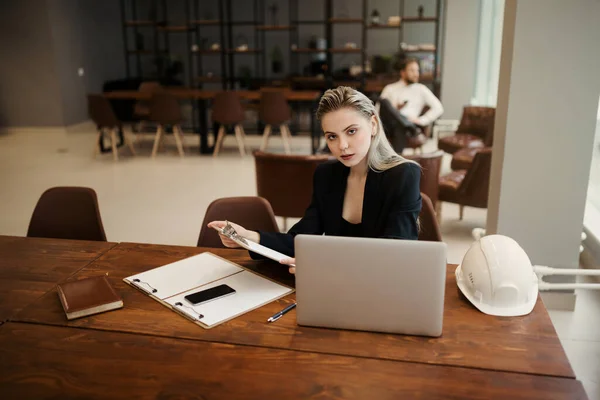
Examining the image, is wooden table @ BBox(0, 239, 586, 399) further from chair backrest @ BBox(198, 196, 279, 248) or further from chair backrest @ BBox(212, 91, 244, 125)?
chair backrest @ BBox(212, 91, 244, 125)

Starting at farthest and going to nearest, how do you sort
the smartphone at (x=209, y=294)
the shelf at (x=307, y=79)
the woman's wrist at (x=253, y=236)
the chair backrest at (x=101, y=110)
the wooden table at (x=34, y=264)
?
the shelf at (x=307, y=79) < the chair backrest at (x=101, y=110) < the woman's wrist at (x=253, y=236) < the wooden table at (x=34, y=264) < the smartphone at (x=209, y=294)

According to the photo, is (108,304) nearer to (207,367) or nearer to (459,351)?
(207,367)

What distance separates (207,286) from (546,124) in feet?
7.15

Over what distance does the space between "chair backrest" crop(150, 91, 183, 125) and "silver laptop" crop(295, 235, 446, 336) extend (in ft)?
21.8

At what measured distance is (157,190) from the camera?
6008mm

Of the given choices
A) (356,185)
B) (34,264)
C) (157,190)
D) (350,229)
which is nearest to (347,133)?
(356,185)

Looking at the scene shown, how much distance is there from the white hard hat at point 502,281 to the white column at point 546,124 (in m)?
1.60

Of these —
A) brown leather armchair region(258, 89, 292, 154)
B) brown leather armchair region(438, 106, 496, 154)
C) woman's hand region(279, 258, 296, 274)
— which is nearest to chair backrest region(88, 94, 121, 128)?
brown leather armchair region(258, 89, 292, 154)

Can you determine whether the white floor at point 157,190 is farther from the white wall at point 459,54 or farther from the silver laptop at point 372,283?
the silver laptop at point 372,283

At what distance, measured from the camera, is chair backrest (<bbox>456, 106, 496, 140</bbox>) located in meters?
6.10

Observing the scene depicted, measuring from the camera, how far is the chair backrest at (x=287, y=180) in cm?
396

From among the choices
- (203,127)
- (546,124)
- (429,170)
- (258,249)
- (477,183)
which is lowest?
(203,127)

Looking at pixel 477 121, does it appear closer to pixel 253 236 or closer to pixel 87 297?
pixel 253 236

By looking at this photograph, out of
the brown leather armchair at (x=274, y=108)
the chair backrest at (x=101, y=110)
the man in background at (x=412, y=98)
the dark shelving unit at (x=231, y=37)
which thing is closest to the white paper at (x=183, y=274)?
the man in background at (x=412, y=98)
